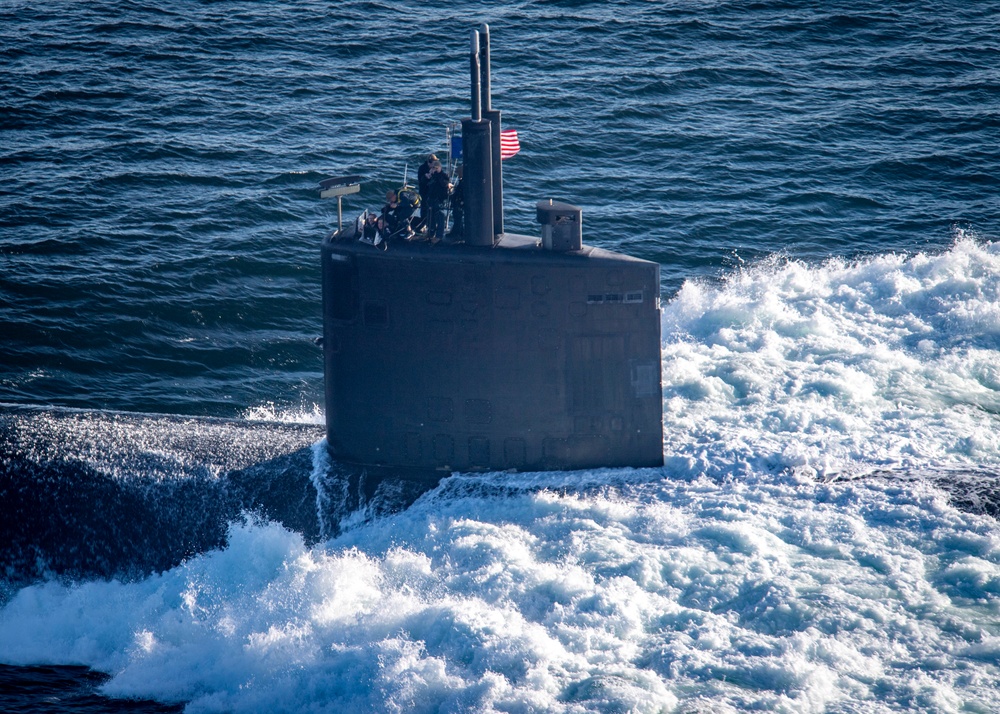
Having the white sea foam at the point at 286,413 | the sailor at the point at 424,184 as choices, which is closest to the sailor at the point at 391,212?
the sailor at the point at 424,184

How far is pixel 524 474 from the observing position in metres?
15.5

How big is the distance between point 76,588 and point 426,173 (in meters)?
7.52

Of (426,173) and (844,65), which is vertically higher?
(844,65)

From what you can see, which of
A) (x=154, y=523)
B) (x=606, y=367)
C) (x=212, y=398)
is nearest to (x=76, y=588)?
(x=154, y=523)

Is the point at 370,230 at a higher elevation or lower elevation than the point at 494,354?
higher

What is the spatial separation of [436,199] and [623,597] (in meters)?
5.75

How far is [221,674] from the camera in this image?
13.7m

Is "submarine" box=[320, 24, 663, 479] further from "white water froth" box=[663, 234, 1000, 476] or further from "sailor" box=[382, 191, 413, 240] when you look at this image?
"white water froth" box=[663, 234, 1000, 476]

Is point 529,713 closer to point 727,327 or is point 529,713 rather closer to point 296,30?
point 727,327

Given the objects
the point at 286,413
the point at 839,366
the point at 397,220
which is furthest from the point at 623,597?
the point at 286,413

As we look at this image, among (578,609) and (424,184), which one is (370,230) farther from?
(578,609)

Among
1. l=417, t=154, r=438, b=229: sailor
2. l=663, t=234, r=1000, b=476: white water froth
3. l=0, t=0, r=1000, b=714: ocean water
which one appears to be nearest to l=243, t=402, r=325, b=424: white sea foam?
l=0, t=0, r=1000, b=714: ocean water

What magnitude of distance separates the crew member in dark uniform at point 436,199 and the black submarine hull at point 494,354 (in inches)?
22.0

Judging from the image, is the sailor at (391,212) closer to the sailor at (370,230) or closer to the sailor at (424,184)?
the sailor at (370,230)
